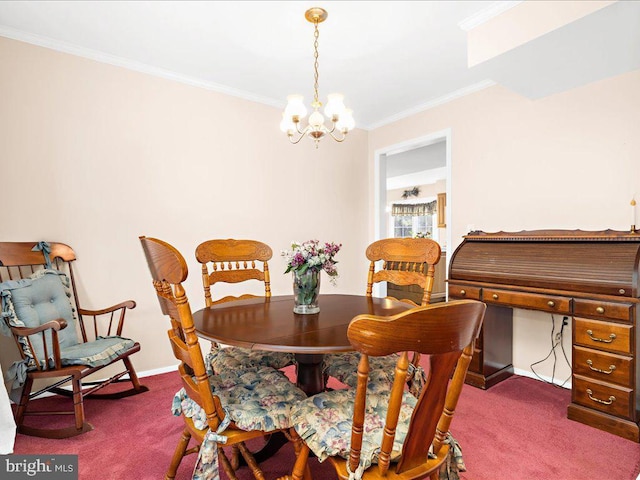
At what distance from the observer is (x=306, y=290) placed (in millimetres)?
1770

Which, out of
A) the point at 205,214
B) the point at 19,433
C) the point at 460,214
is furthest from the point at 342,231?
the point at 19,433

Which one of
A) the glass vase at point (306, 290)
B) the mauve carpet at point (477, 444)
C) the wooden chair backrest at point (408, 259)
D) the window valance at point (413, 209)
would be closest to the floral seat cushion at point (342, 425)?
the glass vase at point (306, 290)

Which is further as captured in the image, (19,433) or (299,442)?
(19,433)

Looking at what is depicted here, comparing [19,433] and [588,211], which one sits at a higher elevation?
[588,211]

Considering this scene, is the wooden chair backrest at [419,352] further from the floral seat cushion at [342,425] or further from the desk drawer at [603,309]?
the desk drawer at [603,309]

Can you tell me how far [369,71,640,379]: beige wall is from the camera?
2555 millimetres

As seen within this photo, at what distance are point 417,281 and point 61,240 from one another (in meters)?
2.60

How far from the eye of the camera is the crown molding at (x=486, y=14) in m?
2.20

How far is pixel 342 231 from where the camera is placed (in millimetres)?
4391

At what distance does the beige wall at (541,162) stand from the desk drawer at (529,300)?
603 millimetres

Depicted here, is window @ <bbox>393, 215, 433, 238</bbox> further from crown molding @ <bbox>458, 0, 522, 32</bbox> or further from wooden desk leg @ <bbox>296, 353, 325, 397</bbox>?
wooden desk leg @ <bbox>296, 353, 325, 397</bbox>

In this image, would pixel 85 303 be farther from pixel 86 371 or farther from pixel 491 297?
pixel 491 297

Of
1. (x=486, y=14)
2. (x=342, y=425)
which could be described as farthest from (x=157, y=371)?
(x=486, y=14)

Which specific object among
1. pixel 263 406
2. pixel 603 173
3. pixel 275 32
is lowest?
pixel 263 406
